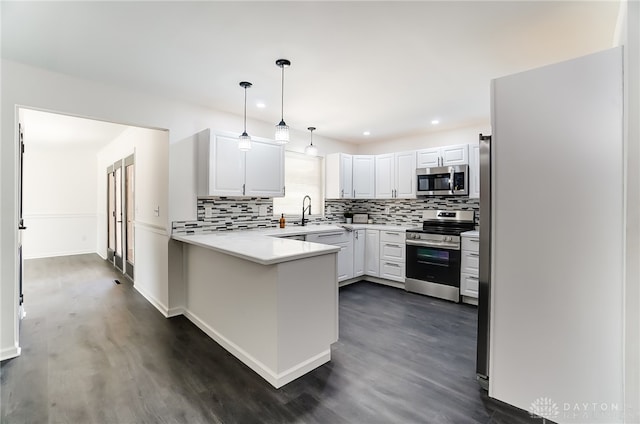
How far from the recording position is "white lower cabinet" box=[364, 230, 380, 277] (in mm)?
4684

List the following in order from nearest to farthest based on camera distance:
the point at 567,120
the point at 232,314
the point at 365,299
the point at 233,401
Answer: the point at 567,120 → the point at 233,401 → the point at 232,314 → the point at 365,299

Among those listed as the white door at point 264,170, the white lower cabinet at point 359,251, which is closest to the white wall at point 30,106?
the white door at point 264,170

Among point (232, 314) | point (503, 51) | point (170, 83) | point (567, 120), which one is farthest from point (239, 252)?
point (503, 51)

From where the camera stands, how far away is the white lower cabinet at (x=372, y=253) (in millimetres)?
4684

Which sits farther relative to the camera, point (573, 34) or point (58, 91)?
point (58, 91)

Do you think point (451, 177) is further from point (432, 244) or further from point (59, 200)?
point (59, 200)

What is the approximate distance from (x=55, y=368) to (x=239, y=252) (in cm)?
174

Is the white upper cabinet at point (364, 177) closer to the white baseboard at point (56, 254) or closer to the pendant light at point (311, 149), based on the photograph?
the pendant light at point (311, 149)

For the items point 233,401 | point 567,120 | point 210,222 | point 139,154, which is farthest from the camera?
point 139,154

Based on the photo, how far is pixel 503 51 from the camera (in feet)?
7.41

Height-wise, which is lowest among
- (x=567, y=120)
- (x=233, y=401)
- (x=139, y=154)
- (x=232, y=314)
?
(x=233, y=401)

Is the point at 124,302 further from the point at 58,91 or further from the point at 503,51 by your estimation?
the point at 503,51

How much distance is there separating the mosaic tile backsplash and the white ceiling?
135 cm

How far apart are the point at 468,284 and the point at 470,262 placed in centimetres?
28
